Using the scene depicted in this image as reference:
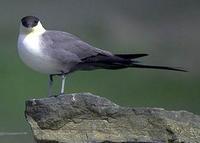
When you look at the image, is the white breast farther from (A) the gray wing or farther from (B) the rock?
(B) the rock

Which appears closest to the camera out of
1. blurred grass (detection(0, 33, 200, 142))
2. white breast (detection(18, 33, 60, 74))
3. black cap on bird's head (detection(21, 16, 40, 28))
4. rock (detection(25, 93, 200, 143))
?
rock (detection(25, 93, 200, 143))

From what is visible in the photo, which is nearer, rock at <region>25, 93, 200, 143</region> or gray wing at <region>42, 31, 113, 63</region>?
rock at <region>25, 93, 200, 143</region>

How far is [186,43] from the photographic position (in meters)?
19.8

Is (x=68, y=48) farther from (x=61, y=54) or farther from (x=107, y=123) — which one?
(x=107, y=123)

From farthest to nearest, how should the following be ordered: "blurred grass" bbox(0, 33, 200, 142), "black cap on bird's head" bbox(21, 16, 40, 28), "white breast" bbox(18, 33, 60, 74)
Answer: "blurred grass" bbox(0, 33, 200, 142)
"black cap on bird's head" bbox(21, 16, 40, 28)
"white breast" bbox(18, 33, 60, 74)

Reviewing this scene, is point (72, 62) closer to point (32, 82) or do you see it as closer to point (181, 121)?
point (181, 121)

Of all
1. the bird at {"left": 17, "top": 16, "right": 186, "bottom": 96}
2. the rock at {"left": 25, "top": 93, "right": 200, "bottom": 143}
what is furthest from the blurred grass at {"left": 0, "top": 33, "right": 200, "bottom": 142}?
the rock at {"left": 25, "top": 93, "right": 200, "bottom": 143}

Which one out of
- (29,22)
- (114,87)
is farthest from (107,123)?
(114,87)

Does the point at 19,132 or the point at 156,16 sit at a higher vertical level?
the point at 156,16

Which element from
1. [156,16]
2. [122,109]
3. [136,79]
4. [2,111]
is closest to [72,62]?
[122,109]

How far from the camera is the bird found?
8523mm

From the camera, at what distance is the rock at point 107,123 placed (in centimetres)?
799

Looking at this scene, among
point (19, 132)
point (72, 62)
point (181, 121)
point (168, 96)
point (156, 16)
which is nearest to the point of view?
point (181, 121)

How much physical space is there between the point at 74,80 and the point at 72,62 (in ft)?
25.5
